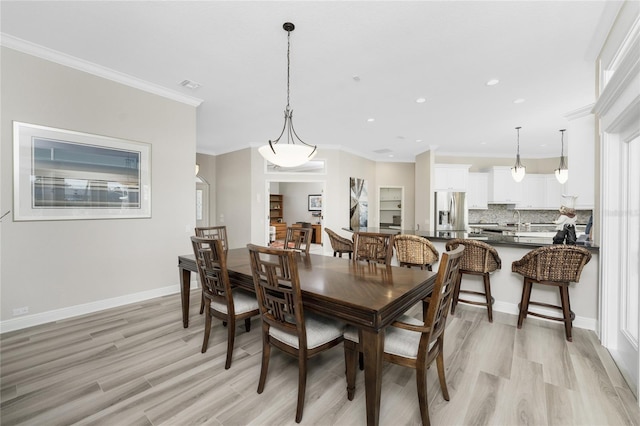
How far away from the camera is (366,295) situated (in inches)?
61.3

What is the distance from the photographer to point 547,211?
7285mm

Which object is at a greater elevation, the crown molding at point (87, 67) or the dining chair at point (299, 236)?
the crown molding at point (87, 67)

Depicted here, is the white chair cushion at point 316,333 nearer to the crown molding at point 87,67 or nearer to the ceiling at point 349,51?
the ceiling at point 349,51

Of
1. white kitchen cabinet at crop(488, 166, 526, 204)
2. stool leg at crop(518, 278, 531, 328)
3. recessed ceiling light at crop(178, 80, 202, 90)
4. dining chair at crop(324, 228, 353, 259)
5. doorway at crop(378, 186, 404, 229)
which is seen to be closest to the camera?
stool leg at crop(518, 278, 531, 328)

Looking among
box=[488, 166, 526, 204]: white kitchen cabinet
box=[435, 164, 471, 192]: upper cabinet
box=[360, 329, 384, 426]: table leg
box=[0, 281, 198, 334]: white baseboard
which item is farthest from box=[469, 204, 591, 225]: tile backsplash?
box=[0, 281, 198, 334]: white baseboard

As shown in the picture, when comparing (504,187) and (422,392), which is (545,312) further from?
(504,187)

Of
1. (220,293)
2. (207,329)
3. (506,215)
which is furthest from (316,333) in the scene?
(506,215)

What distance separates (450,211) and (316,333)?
5.99 m

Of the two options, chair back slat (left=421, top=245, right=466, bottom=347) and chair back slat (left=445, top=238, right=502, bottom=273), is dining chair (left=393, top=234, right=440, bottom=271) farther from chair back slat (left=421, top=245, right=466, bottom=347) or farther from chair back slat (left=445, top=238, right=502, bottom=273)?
chair back slat (left=421, top=245, right=466, bottom=347)

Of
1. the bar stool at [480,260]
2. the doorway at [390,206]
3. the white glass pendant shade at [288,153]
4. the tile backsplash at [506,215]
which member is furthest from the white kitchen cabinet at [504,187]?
the white glass pendant shade at [288,153]

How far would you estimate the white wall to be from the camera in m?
2.62

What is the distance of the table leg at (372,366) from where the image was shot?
1361 mm

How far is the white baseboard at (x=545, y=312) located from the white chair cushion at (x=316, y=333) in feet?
7.96

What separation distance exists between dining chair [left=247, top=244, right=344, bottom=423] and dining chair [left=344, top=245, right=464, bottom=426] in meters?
0.18
